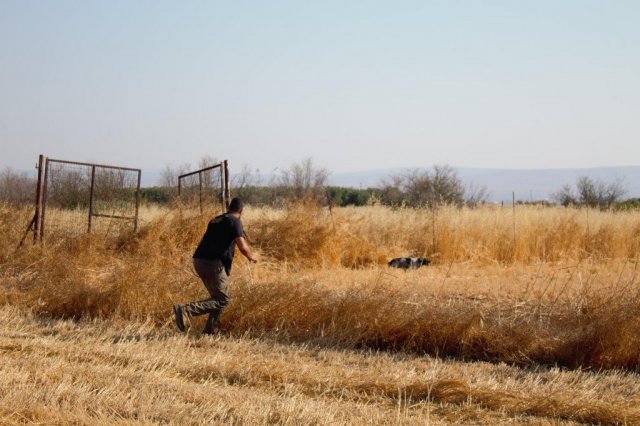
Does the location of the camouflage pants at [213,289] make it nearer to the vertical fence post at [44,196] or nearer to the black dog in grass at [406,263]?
the black dog in grass at [406,263]

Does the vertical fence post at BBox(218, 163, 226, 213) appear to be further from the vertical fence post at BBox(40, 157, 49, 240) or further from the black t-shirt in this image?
the black t-shirt

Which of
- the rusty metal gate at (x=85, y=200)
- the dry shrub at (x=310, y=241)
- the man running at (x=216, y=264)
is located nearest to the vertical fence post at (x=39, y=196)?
the rusty metal gate at (x=85, y=200)

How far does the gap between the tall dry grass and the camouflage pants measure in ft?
1.37

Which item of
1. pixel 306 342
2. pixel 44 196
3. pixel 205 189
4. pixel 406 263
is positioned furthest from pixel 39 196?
pixel 306 342

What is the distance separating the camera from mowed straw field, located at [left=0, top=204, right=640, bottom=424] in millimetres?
6504

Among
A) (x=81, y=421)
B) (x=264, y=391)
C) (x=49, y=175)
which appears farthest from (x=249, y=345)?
(x=49, y=175)

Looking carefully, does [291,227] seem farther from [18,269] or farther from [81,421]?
[81,421]

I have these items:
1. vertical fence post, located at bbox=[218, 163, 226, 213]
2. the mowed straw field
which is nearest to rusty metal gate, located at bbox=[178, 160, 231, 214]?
vertical fence post, located at bbox=[218, 163, 226, 213]

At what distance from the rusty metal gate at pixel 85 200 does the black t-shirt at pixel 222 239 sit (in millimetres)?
7061

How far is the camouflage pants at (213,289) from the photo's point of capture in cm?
1001

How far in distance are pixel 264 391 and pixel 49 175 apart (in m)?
11.7

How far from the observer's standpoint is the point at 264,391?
7.14m

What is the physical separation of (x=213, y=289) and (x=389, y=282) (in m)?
3.27

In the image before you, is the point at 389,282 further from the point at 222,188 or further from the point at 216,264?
the point at 222,188
